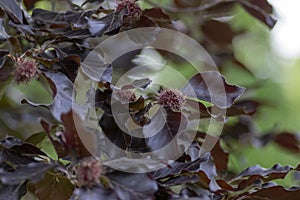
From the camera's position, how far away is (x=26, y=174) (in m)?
0.68

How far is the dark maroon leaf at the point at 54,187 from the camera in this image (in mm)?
800

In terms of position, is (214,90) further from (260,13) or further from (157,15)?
(260,13)

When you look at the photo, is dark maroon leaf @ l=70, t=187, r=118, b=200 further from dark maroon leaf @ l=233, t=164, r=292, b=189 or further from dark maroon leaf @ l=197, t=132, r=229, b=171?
dark maroon leaf @ l=197, t=132, r=229, b=171

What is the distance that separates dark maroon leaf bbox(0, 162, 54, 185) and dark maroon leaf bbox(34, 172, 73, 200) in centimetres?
9

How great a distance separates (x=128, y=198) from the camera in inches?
26.8

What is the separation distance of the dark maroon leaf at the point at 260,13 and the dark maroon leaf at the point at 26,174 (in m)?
0.80

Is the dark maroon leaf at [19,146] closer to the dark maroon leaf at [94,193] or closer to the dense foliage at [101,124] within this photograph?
the dense foliage at [101,124]

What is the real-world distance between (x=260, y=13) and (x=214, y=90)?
1.82 ft

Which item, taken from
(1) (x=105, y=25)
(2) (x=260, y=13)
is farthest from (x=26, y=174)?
(2) (x=260, y=13)

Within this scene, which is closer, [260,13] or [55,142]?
[55,142]

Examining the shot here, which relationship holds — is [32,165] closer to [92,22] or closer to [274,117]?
[92,22]

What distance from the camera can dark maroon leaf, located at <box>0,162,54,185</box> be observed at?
673 millimetres

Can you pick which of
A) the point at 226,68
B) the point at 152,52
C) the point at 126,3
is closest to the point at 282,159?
the point at 226,68

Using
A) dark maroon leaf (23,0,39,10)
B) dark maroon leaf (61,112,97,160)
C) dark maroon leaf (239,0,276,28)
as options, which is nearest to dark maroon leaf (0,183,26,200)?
dark maroon leaf (61,112,97,160)
